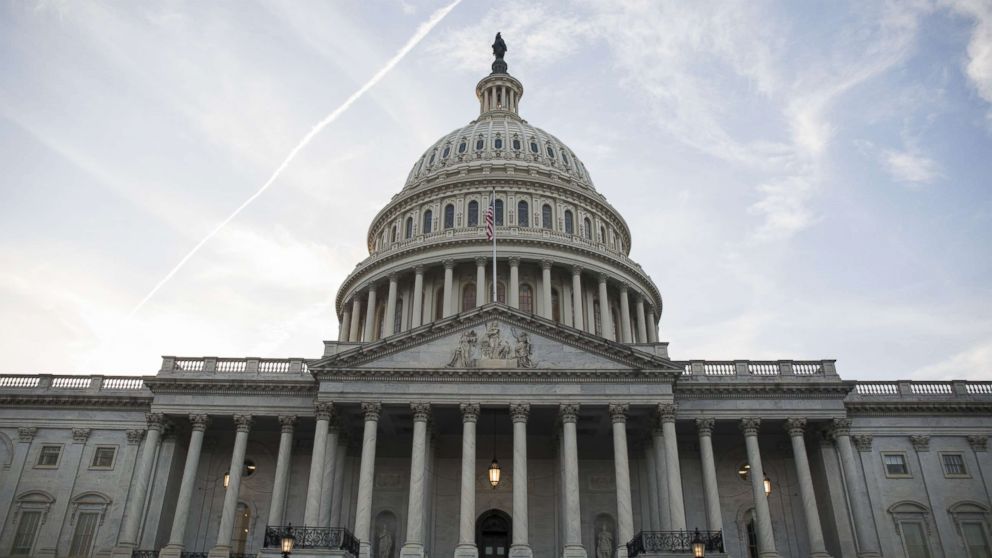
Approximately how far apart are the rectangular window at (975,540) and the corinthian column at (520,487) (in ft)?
77.8

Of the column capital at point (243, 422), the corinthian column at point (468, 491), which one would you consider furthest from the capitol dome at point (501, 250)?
Result: the column capital at point (243, 422)

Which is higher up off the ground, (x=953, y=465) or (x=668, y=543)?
(x=953, y=465)

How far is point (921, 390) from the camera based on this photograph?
44594 mm

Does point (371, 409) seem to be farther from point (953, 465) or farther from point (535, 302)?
point (953, 465)

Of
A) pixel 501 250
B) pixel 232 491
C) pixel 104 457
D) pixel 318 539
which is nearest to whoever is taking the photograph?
pixel 318 539

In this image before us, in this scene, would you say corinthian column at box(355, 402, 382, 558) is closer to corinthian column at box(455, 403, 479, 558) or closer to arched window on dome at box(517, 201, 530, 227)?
corinthian column at box(455, 403, 479, 558)

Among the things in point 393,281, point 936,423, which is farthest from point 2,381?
point 936,423

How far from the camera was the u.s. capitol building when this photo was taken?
37.3 m

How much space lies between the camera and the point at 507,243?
192 ft

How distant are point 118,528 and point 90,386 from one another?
359 inches

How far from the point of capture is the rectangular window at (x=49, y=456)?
4419 centimetres

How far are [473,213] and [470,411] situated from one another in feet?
94.3

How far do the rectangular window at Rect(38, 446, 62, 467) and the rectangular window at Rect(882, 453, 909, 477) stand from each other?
46.5 metres

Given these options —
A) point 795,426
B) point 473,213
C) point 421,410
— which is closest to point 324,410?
point 421,410
